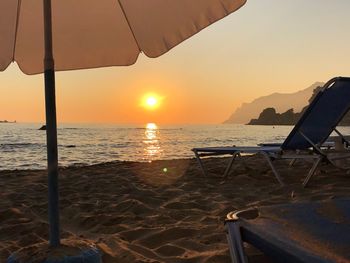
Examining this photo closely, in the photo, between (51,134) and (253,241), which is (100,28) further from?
(253,241)

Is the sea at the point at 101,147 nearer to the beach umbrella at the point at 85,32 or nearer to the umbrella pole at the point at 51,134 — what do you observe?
the beach umbrella at the point at 85,32

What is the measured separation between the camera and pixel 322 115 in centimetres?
541

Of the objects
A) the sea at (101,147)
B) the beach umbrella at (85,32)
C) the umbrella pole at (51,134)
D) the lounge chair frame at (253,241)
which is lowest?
the lounge chair frame at (253,241)

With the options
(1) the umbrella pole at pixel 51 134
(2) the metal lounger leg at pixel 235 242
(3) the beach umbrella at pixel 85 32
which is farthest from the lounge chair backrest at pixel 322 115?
(1) the umbrella pole at pixel 51 134

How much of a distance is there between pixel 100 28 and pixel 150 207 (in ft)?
6.83

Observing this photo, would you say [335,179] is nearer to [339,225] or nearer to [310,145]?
[310,145]

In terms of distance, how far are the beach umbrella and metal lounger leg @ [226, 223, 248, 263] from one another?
1018 millimetres

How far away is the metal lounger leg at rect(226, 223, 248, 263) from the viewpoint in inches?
65.9

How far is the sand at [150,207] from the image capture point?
3.01 metres

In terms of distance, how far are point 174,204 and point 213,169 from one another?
3674 mm

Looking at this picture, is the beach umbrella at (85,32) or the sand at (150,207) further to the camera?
the sand at (150,207)

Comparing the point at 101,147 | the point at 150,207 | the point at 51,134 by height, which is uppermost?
the point at 101,147

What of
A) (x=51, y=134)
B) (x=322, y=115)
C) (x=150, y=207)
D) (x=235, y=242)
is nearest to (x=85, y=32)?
(x=51, y=134)

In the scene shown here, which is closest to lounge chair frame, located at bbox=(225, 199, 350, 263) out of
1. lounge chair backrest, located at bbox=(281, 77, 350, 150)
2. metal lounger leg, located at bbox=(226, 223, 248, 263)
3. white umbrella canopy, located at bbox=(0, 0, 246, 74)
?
metal lounger leg, located at bbox=(226, 223, 248, 263)
